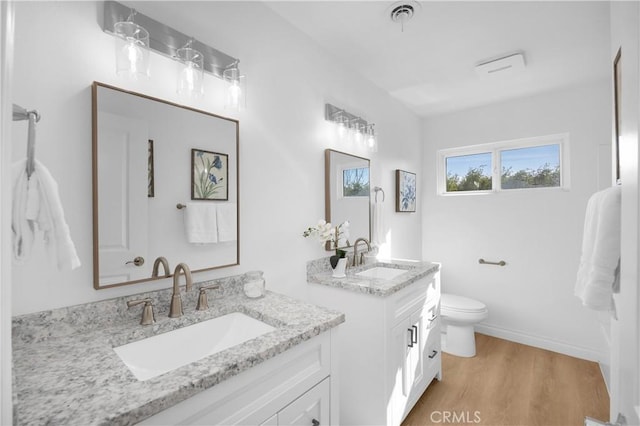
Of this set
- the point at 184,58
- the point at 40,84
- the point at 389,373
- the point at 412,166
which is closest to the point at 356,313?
the point at 389,373

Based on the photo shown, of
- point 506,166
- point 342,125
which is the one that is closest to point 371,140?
point 342,125

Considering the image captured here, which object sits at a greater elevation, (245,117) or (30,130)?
(245,117)

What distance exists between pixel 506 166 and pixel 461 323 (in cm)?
175

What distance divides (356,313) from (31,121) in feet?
5.36

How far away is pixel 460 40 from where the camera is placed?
204cm

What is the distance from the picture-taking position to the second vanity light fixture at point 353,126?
218 centimetres

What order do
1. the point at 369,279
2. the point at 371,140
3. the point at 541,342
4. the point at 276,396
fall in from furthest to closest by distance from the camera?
the point at 541,342 → the point at 371,140 → the point at 369,279 → the point at 276,396

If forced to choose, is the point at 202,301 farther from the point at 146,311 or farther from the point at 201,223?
the point at 201,223

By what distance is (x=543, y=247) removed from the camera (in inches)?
116

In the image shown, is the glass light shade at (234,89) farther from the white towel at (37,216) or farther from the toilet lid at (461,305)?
the toilet lid at (461,305)

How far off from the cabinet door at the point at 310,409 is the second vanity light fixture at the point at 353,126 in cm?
167

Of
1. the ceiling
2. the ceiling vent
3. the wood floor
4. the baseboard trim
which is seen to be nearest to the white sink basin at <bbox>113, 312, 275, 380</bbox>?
the wood floor

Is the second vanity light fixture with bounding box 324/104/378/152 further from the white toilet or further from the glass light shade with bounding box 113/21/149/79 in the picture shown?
the white toilet

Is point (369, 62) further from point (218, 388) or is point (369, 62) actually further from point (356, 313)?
point (218, 388)
